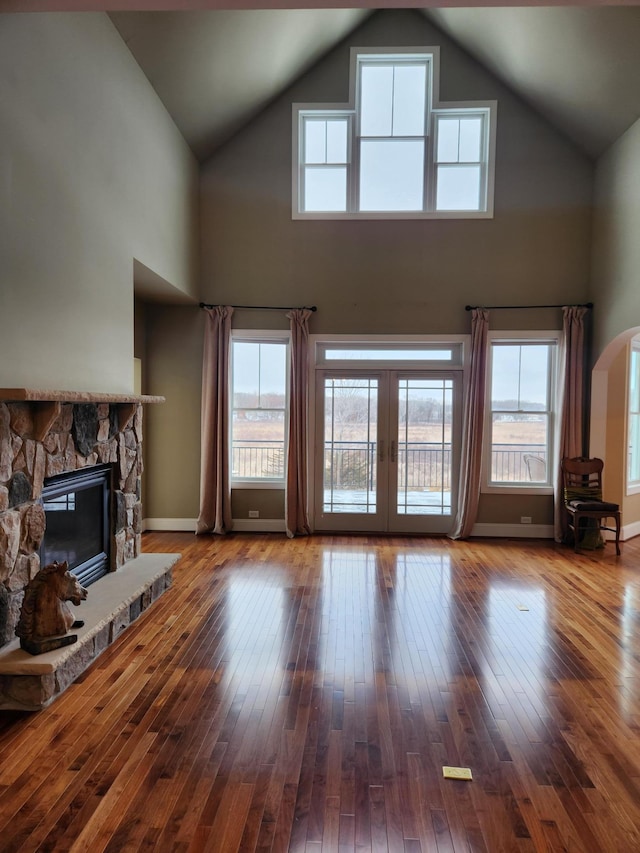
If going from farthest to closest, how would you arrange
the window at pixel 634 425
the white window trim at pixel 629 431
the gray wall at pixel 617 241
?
the window at pixel 634 425
the white window trim at pixel 629 431
the gray wall at pixel 617 241

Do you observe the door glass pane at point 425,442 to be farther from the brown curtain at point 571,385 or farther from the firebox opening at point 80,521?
the firebox opening at point 80,521

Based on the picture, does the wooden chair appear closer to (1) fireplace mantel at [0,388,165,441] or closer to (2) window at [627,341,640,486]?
(2) window at [627,341,640,486]

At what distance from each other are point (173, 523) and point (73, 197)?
4.02 meters

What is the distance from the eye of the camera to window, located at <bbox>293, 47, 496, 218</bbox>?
613cm

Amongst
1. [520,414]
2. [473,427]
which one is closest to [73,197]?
[473,427]

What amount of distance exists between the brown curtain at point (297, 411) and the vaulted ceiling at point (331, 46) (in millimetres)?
2299

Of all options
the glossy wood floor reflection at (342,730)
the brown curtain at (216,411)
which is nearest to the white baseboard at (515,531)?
the glossy wood floor reflection at (342,730)

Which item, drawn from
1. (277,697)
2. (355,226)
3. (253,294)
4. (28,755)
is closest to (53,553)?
(28,755)

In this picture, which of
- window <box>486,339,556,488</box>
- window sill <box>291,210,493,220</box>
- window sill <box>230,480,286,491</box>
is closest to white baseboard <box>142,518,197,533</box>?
window sill <box>230,480,286,491</box>

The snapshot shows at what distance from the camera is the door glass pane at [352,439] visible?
249 inches

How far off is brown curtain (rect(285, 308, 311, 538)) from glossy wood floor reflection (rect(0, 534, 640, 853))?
1925 mm

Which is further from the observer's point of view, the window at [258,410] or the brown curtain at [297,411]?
the window at [258,410]

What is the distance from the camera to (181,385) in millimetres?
6352

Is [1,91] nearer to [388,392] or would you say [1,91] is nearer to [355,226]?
[355,226]
